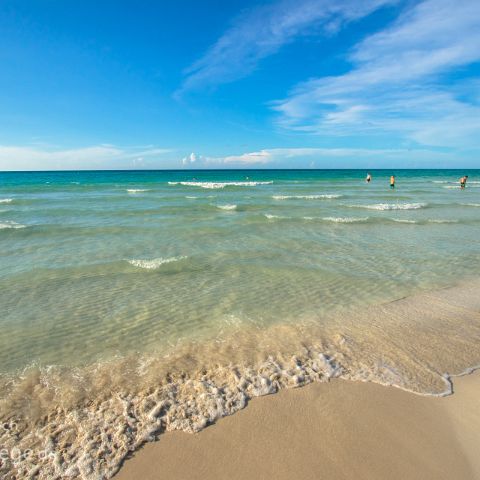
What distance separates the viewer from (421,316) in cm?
683

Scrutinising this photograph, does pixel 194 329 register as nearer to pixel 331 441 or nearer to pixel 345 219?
pixel 331 441

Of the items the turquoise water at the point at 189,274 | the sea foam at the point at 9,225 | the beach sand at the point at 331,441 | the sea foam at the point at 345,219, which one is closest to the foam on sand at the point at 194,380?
the beach sand at the point at 331,441

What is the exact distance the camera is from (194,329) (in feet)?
20.9

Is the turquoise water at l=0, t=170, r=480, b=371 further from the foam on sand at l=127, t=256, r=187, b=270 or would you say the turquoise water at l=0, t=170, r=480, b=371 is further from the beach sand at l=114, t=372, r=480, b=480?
the beach sand at l=114, t=372, r=480, b=480

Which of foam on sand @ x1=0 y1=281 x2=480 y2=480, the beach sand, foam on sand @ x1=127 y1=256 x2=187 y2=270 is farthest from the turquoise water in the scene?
the beach sand

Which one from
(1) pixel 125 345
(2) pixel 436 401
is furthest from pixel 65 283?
(2) pixel 436 401

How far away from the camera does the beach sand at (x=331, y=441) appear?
346cm

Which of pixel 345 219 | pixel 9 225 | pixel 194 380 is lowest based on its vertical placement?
pixel 345 219

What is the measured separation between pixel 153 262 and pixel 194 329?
15.8ft

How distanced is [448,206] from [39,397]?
2866cm

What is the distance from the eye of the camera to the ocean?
4.14 metres

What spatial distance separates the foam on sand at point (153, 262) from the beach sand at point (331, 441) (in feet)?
21.8

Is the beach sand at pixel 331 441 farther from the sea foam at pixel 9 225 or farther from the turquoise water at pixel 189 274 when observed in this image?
the sea foam at pixel 9 225

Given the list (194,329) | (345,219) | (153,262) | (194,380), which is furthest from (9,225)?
(345,219)
